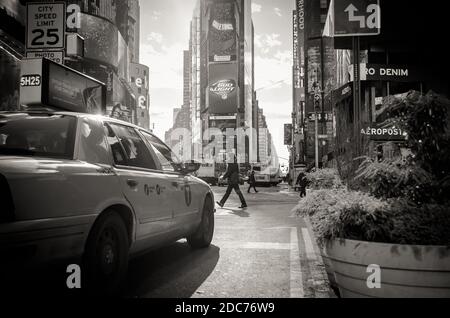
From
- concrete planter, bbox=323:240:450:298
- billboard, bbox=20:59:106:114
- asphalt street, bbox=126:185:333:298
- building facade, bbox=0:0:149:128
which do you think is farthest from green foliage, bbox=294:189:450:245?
building facade, bbox=0:0:149:128

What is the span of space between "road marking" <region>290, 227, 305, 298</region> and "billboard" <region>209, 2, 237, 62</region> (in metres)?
156

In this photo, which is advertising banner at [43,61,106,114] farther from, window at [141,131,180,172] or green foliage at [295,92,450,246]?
green foliage at [295,92,450,246]

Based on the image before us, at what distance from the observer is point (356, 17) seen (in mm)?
5676

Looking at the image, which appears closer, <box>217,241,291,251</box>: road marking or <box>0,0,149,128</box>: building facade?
<box>217,241,291,251</box>: road marking

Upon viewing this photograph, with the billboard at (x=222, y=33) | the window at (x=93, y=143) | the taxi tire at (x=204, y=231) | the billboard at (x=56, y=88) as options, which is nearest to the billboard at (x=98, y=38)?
the billboard at (x=56, y=88)

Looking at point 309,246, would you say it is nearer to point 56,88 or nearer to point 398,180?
point 398,180

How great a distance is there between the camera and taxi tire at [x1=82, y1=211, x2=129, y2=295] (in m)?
3.34

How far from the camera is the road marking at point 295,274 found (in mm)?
4188

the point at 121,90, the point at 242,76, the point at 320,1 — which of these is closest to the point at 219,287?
the point at 121,90

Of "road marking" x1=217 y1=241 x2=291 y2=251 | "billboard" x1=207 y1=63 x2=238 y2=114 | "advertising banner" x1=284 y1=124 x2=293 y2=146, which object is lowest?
"road marking" x1=217 y1=241 x2=291 y2=251

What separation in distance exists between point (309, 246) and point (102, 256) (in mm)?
4327

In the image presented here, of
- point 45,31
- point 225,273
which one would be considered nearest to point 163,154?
point 225,273

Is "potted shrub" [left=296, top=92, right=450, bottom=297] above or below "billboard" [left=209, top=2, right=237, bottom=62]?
below

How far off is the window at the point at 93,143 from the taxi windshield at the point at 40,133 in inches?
3.9
